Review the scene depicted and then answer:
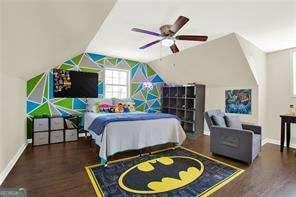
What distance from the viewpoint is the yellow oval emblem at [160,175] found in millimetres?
2488

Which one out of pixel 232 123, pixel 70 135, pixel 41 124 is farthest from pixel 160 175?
pixel 41 124

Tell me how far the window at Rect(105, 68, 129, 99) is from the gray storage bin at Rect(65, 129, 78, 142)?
1537 mm

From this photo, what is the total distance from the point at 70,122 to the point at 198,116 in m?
3.75

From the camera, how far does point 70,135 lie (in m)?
4.77

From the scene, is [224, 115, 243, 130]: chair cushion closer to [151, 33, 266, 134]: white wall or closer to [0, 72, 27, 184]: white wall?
[151, 33, 266, 134]: white wall

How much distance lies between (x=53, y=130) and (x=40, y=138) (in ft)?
1.04

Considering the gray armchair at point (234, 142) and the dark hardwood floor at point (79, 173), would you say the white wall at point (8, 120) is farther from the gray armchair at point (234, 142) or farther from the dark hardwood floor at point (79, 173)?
the gray armchair at point (234, 142)

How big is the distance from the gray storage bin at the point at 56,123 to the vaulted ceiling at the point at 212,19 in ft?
6.93

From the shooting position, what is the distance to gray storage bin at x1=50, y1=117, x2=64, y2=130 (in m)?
4.51

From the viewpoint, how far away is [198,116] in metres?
5.89

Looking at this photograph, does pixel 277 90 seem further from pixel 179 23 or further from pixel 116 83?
pixel 116 83

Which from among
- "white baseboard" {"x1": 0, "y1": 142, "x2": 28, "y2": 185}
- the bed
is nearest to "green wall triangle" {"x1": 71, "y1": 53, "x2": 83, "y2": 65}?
the bed

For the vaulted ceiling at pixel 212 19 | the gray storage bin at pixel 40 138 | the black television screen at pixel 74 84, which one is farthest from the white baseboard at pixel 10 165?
the vaulted ceiling at pixel 212 19

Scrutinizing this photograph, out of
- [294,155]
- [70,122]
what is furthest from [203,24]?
[70,122]
